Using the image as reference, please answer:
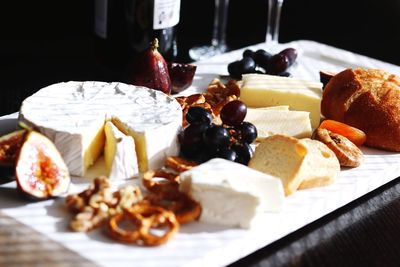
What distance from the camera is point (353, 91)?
2.04m

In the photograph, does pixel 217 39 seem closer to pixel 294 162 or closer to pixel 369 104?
pixel 369 104

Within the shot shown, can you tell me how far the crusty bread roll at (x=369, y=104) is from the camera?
1966 mm

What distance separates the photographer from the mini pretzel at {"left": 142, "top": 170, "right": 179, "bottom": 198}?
162cm

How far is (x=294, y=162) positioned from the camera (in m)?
1.69

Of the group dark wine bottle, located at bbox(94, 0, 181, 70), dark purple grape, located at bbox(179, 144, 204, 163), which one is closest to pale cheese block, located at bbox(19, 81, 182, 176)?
dark purple grape, located at bbox(179, 144, 204, 163)

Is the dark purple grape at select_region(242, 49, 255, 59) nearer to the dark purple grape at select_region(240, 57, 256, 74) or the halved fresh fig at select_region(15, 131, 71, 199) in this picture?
the dark purple grape at select_region(240, 57, 256, 74)

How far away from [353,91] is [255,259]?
0.69m

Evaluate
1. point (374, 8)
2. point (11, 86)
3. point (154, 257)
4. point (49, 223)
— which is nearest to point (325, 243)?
point (154, 257)

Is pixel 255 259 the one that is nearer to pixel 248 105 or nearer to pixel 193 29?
pixel 248 105

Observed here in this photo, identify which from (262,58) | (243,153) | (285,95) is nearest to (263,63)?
(262,58)

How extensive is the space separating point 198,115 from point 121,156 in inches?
10.3

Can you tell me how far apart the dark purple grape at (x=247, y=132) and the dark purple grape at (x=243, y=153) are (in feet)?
0.18

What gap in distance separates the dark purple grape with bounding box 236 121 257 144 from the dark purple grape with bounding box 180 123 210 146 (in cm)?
10

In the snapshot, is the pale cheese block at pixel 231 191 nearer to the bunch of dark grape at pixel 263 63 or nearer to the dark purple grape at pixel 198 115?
the dark purple grape at pixel 198 115
